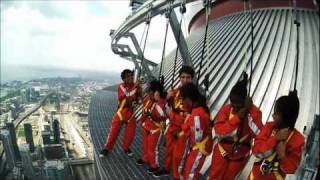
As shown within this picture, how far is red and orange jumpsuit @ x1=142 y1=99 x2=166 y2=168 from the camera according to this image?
5606mm

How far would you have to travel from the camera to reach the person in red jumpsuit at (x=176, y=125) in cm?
495

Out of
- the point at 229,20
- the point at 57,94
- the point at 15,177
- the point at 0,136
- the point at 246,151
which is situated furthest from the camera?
the point at 57,94

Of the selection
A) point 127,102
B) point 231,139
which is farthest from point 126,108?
point 231,139

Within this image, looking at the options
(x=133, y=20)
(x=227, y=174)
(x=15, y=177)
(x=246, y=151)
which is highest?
(x=133, y=20)

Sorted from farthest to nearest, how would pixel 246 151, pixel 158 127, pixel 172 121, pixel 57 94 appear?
pixel 57 94, pixel 158 127, pixel 172 121, pixel 246 151

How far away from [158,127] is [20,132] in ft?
62.3

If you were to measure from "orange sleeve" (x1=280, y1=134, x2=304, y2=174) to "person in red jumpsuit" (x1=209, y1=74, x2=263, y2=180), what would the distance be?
0.55 m

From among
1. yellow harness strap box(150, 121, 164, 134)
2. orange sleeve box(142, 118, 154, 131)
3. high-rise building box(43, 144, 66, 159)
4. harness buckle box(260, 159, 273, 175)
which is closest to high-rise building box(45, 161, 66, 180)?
high-rise building box(43, 144, 66, 159)

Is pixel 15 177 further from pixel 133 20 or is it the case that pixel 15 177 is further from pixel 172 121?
pixel 172 121

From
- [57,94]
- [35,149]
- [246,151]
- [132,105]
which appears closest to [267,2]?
[132,105]

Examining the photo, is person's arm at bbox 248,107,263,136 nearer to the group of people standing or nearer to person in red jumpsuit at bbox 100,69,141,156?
the group of people standing

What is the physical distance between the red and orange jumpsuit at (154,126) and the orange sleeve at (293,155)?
8.32 feet

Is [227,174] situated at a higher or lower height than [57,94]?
higher

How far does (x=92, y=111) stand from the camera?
41.5 ft
